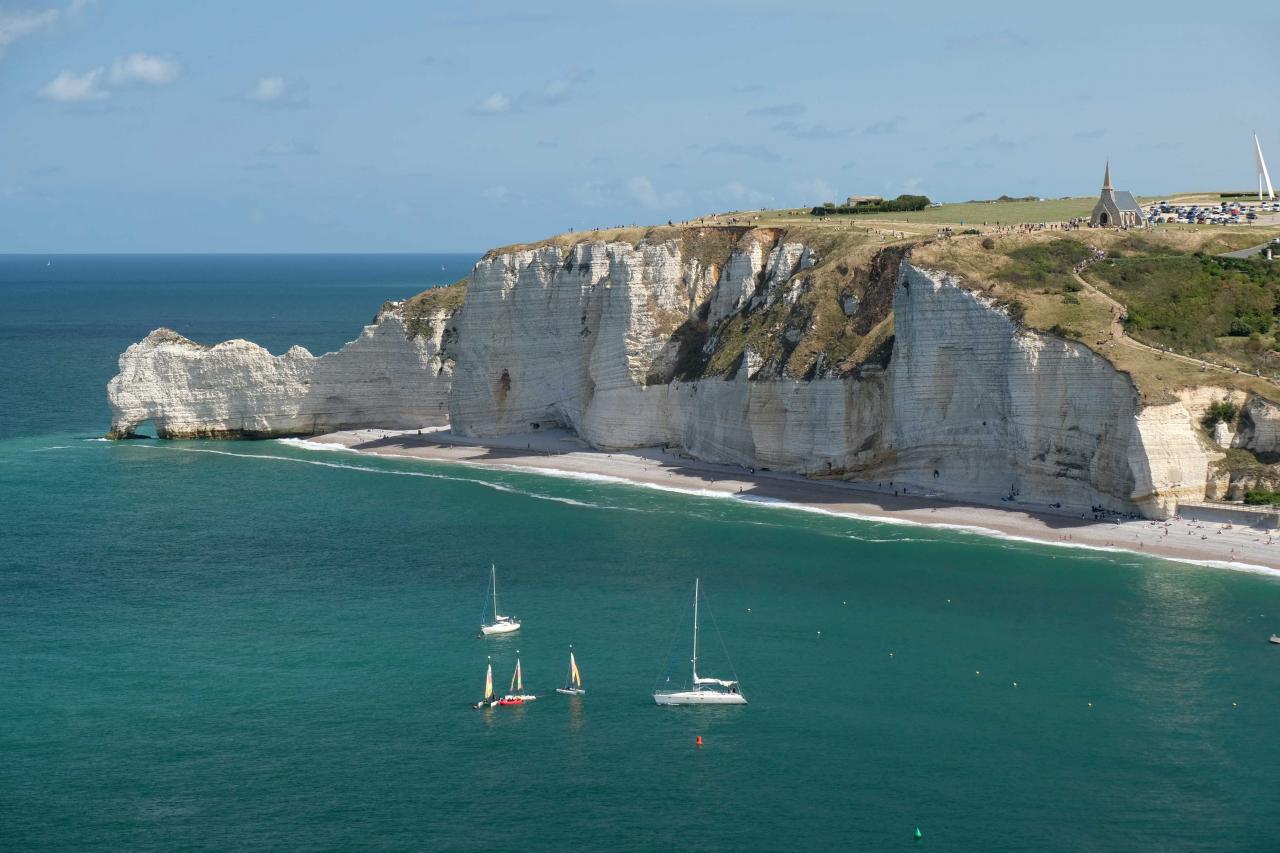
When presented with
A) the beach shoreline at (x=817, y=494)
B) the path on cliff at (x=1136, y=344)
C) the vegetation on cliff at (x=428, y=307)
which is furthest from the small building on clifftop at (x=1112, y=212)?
the vegetation on cliff at (x=428, y=307)

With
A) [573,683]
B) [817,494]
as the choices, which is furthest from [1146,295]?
[573,683]

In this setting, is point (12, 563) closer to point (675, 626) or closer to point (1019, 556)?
point (675, 626)

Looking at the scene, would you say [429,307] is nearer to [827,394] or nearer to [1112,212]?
[827,394]

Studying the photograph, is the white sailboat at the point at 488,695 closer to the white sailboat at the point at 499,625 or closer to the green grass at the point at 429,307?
the white sailboat at the point at 499,625

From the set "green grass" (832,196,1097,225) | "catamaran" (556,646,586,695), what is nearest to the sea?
"catamaran" (556,646,586,695)

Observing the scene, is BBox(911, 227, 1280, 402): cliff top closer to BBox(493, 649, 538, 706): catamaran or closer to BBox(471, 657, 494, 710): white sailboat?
BBox(493, 649, 538, 706): catamaran

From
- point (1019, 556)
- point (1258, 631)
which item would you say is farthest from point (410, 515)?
point (1258, 631)
